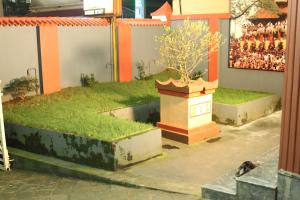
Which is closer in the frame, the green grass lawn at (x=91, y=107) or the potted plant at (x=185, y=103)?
the green grass lawn at (x=91, y=107)

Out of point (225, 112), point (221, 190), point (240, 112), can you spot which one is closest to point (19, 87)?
point (225, 112)

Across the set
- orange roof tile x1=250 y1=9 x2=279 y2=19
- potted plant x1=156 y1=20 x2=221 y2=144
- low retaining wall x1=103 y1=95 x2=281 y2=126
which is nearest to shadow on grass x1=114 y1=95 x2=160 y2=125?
low retaining wall x1=103 y1=95 x2=281 y2=126

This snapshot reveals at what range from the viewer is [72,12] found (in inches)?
846

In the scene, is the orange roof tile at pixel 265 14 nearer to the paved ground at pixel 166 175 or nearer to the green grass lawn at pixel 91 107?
the green grass lawn at pixel 91 107

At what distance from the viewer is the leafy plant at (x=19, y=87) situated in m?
10.5

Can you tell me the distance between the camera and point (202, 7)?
44.0ft

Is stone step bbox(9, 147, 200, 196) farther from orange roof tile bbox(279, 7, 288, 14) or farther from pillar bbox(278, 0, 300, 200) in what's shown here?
orange roof tile bbox(279, 7, 288, 14)

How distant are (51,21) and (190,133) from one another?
609 cm

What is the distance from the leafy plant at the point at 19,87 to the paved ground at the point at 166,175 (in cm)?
366

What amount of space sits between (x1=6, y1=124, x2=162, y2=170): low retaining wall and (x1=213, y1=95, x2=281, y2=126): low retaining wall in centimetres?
314

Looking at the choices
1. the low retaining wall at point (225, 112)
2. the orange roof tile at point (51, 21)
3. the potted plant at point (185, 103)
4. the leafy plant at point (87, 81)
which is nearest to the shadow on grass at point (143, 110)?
the low retaining wall at point (225, 112)

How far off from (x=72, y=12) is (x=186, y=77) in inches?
576

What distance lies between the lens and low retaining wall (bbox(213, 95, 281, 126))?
381 inches

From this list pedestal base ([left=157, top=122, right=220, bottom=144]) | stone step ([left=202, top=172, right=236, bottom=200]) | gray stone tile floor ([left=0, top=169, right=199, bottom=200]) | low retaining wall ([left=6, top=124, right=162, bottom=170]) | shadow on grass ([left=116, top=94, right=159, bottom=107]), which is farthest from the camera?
shadow on grass ([left=116, top=94, right=159, bottom=107])
